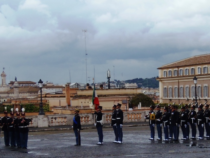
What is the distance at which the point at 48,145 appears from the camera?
24047mm

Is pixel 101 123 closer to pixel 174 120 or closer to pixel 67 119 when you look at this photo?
pixel 174 120

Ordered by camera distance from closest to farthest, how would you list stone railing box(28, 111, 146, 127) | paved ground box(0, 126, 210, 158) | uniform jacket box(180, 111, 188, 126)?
paved ground box(0, 126, 210, 158)
uniform jacket box(180, 111, 188, 126)
stone railing box(28, 111, 146, 127)

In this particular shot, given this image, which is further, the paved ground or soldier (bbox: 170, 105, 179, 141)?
soldier (bbox: 170, 105, 179, 141)

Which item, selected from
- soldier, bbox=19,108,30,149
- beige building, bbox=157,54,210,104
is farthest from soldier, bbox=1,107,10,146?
beige building, bbox=157,54,210,104

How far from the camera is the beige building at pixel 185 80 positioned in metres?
87.8

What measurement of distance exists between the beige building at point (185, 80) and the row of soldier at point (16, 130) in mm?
62368

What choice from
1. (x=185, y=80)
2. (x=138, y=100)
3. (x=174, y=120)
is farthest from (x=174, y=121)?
(x=185, y=80)

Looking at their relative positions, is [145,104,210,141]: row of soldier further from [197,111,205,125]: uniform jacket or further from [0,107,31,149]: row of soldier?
[0,107,31,149]: row of soldier

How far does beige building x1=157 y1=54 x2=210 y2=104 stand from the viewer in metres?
87.8

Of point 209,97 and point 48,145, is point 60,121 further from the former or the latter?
point 209,97

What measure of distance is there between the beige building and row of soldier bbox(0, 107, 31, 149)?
205 feet

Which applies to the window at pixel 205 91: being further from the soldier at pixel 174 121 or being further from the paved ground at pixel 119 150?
the paved ground at pixel 119 150

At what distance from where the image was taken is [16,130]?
2352cm

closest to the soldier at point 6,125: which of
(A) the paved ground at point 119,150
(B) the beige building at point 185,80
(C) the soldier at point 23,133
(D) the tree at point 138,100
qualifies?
(A) the paved ground at point 119,150
